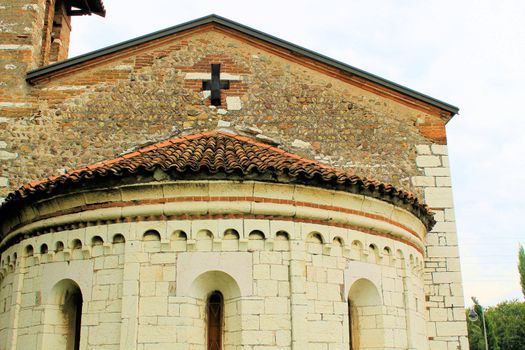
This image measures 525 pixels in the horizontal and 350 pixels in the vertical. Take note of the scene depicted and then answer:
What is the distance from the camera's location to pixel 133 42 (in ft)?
38.7

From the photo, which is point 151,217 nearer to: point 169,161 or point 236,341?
point 169,161

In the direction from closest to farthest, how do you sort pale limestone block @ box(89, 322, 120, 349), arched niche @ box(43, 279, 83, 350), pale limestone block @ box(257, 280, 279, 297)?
pale limestone block @ box(89, 322, 120, 349) → pale limestone block @ box(257, 280, 279, 297) → arched niche @ box(43, 279, 83, 350)

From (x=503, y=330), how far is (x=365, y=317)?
4297 cm

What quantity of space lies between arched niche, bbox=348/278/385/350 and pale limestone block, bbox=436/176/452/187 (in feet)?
12.0

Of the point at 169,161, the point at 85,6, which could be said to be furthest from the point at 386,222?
the point at 85,6

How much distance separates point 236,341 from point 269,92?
17.8 ft

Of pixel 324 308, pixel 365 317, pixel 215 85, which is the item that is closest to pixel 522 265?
pixel 215 85

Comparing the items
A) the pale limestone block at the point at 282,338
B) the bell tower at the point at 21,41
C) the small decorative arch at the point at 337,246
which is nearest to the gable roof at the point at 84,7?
the bell tower at the point at 21,41

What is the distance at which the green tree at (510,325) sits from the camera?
45.3m

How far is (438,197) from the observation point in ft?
37.6

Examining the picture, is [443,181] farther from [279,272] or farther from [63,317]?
[63,317]

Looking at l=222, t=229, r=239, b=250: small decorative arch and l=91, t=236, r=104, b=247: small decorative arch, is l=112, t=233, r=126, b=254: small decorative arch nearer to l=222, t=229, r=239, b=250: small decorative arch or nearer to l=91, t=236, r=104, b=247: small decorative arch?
l=91, t=236, r=104, b=247: small decorative arch

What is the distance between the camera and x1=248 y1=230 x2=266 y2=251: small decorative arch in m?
7.91

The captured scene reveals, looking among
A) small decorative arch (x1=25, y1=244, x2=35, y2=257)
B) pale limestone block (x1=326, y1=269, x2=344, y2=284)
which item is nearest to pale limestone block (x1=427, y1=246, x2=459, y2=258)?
pale limestone block (x1=326, y1=269, x2=344, y2=284)
